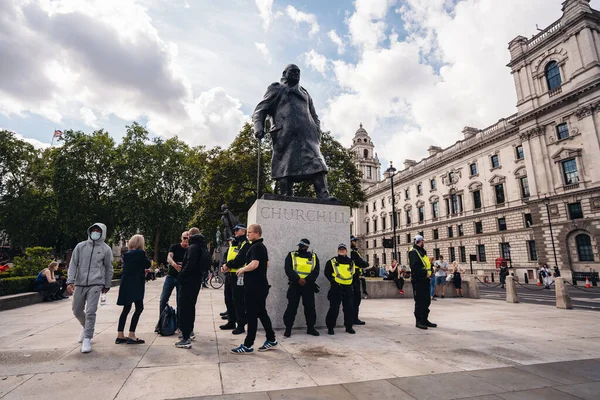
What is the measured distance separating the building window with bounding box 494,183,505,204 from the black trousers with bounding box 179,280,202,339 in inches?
1677

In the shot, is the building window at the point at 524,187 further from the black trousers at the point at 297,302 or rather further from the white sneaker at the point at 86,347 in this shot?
the white sneaker at the point at 86,347

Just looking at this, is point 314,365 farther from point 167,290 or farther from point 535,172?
point 535,172

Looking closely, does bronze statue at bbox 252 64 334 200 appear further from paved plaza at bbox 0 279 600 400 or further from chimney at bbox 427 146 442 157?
chimney at bbox 427 146 442 157

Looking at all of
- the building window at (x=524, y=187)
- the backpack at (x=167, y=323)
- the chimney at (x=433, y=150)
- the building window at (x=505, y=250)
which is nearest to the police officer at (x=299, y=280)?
the backpack at (x=167, y=323)

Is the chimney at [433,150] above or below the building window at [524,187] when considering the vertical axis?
above

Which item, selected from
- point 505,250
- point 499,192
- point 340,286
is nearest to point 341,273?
point 340,286

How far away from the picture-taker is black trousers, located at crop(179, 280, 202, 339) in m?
4.51

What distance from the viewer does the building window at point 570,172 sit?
97.7 feet

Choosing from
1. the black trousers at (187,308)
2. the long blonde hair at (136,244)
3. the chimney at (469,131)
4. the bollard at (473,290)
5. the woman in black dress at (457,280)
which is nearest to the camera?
the black trousers at (187,308)

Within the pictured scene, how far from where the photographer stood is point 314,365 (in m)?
3.73

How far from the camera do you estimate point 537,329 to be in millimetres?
6262

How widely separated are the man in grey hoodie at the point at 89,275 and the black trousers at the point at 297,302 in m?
2.87

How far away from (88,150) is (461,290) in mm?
35625

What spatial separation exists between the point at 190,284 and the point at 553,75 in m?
42.4
